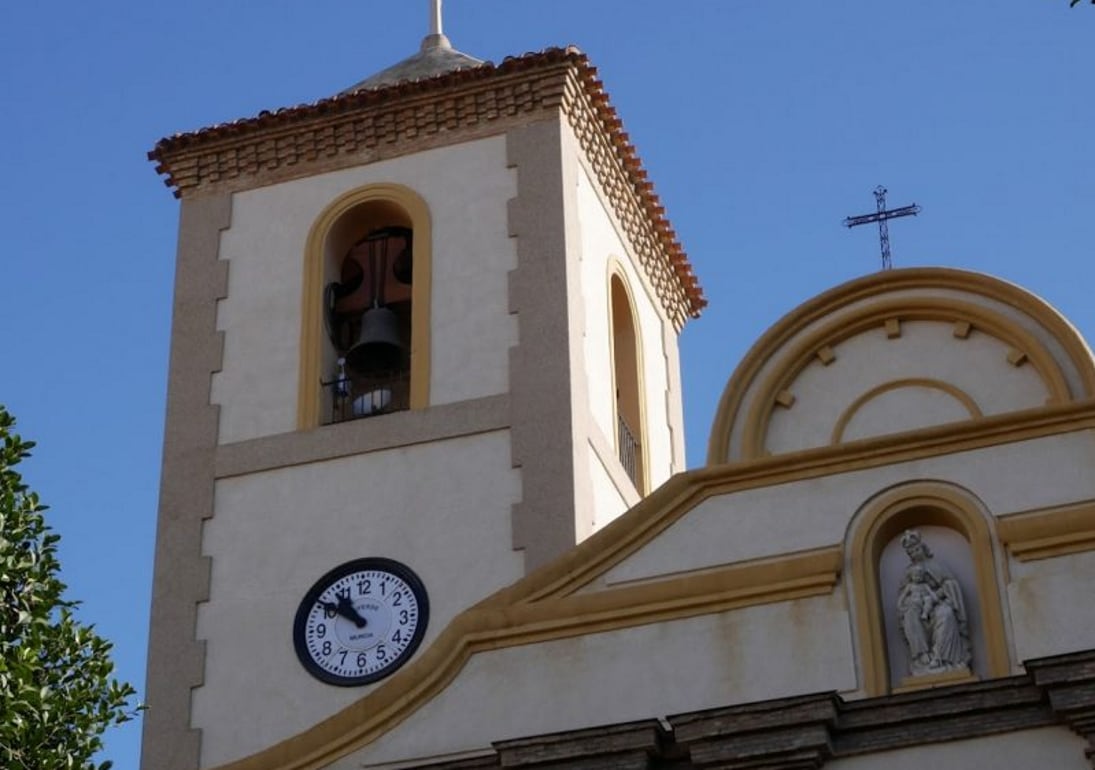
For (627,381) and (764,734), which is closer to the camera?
(764,734)

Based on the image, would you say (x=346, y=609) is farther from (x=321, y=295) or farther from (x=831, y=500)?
(x=831, y=500)

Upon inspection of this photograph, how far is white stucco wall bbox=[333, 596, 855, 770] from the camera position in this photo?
15.4m

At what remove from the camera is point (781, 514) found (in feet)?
52.4

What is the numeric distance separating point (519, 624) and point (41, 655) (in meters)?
2.87

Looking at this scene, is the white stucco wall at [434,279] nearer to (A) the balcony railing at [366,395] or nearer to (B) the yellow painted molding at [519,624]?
(A) the balcony railing at [366,395]

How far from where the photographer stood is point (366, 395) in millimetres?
21969

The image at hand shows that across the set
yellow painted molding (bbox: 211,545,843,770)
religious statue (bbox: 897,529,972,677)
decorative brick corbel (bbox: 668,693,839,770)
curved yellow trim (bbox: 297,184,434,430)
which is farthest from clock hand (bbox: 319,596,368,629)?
religious statue (bbox: 897,529,972,677)

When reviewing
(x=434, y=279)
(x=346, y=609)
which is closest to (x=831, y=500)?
(x=346, y=609)

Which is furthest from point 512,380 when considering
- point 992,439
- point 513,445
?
point 992,439

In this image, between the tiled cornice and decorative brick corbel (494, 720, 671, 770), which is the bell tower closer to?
the tiled cornice

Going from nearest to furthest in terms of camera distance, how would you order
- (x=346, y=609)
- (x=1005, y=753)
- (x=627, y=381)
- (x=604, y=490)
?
(x=1005, y=753), (x=346, y=609), (x=604, y=490), (x=627, y=381)

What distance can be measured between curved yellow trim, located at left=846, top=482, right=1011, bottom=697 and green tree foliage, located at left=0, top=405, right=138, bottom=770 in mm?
4412

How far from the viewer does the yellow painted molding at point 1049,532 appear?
15062mm

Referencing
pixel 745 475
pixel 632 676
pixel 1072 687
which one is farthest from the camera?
pixel 745 475
